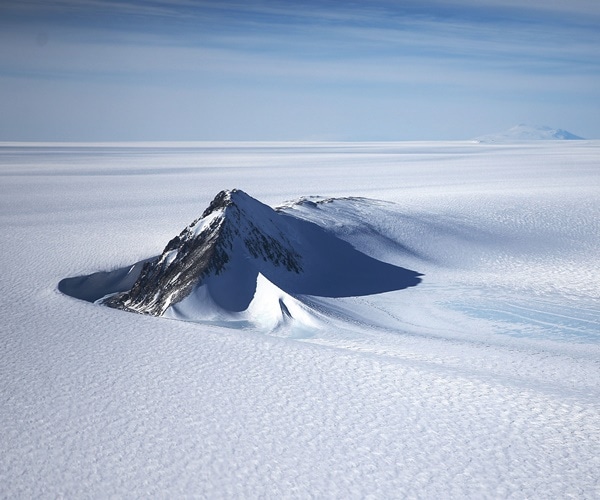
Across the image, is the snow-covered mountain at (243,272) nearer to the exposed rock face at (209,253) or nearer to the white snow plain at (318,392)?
the exposed rock face at (209,253)

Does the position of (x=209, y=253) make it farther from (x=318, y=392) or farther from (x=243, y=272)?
(x=318, y=392)

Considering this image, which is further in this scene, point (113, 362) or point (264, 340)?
point (264, 340)

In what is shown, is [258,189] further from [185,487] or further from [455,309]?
[185,487]

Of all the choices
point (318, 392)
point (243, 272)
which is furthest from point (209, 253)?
point (318, 392)

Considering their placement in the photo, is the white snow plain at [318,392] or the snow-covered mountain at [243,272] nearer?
the white snow plain at [318,392]

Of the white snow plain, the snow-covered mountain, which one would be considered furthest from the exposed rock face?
the white snow plain

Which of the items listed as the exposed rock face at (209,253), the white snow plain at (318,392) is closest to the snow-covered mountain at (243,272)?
the exposed rock face at (209,253)

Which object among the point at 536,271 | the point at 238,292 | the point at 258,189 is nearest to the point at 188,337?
the point at 238,292
